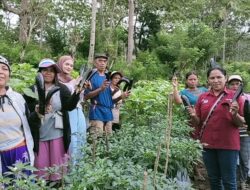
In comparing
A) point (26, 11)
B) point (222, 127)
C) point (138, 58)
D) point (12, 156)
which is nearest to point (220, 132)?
point (222, 127)

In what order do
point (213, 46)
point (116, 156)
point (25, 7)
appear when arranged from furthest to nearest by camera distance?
point (213, 46) → point (25, 7) → point (116, 156)

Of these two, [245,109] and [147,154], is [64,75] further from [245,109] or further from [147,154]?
[245,109]

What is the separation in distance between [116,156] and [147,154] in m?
0.26

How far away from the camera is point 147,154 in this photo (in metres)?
3.03

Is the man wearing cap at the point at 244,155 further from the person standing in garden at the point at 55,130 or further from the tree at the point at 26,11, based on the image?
the tree at the point at 26,11

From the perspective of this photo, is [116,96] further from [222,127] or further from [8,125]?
[8,125]

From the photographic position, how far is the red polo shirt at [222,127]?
3.56 metres

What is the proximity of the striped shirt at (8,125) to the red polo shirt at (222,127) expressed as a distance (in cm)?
176

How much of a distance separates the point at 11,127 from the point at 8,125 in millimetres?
29

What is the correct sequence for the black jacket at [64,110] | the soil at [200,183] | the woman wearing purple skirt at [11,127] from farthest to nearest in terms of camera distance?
the soil at [200,183] < the black jacket at [64,110] < the woman wearing purple skirt at [11,127]

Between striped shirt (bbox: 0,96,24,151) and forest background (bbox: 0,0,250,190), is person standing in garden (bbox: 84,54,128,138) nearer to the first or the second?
forest background (bbox: 0,0,250,190)

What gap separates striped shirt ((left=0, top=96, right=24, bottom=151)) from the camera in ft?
9.43

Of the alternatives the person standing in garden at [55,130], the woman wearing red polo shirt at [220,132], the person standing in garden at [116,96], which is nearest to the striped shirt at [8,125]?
the person standing in garden at [55,130]

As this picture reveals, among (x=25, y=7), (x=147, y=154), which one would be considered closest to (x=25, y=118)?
(x=147, y=154)
